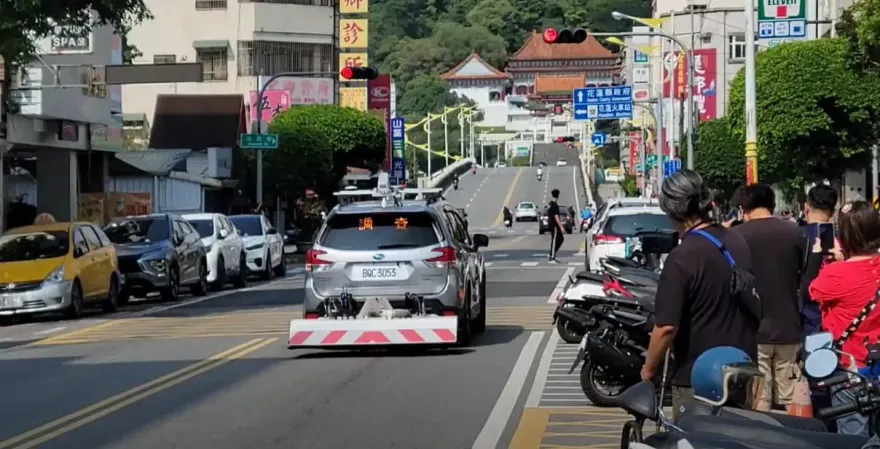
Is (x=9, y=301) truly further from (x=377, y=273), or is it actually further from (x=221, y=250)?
(x=377, y=273)

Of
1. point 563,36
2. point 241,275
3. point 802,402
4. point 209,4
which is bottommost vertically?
point 241,275

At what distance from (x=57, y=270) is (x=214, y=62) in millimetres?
50606

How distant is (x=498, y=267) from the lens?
40.3 meters

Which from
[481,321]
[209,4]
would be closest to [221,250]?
[481,321]

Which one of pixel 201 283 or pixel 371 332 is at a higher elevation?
pixel 371 332

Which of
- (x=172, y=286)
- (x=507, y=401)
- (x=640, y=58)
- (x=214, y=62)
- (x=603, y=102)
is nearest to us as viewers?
(x=507, y=401)

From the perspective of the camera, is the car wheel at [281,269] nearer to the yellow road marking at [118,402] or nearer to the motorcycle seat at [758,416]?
the yellow road marking at [118,402]

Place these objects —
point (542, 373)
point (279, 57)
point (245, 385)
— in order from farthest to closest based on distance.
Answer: point (279, 57) < point (542, 373) < point (245, 385)

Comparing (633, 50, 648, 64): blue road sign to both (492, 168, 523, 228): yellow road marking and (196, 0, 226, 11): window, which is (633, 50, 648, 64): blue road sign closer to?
(492, 168, 523, 228): yellow road marking

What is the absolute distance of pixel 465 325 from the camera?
18.6m

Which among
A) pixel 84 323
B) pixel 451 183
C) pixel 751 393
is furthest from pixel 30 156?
pixel 451 183

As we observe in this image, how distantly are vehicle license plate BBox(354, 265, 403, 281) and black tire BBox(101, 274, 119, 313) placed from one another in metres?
10.9

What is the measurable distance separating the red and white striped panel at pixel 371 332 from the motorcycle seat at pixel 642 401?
1124 cm

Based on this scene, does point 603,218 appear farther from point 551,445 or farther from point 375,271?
point 551,445
